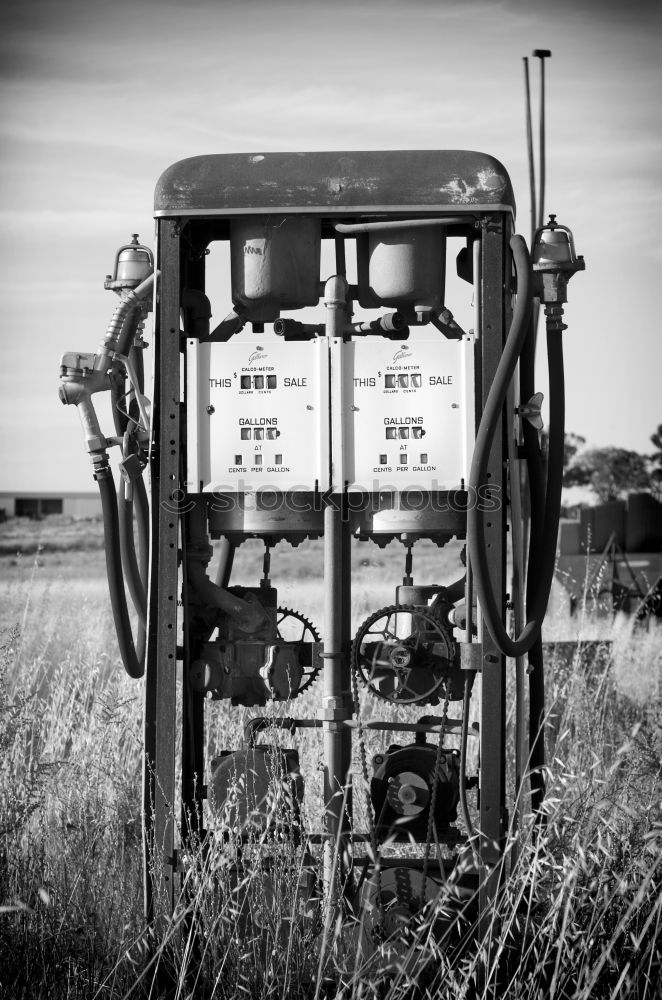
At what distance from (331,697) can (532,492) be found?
3.26 feet

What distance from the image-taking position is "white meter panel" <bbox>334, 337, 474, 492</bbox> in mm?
3791

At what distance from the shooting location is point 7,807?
394 cm

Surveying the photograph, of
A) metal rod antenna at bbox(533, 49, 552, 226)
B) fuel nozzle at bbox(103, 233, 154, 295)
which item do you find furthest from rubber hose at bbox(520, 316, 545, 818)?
metal rod antenna at bbox(533, 49, 552, 226)

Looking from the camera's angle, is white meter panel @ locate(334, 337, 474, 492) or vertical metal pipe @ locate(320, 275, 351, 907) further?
vertical metal pipe @ locate(320, 275, 351, 907)

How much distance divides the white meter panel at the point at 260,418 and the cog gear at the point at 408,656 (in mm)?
585

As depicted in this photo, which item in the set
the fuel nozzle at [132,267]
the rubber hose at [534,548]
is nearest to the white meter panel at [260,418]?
the fuel nozzle at [132,267]

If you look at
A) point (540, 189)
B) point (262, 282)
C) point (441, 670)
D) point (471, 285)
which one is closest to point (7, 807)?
point (441, 670)

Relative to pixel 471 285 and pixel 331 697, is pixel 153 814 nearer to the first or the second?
pixel 331 697

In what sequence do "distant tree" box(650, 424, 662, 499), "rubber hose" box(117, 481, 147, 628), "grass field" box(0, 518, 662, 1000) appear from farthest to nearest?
"distant tree" box(650, 424, 662, 499), "rubber hose" box(117, 481, 147, 628), "grass field" box(0, 518, 662, 1000)

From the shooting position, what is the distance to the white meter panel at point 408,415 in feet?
12.4

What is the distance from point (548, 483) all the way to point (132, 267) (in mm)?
1566

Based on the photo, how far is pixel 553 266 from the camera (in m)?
3.72

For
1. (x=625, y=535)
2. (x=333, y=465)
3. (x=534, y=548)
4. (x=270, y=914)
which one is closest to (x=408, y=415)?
(x=333, y=465)

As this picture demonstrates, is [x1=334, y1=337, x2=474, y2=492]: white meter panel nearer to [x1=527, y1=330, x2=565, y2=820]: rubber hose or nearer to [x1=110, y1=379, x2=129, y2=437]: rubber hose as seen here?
[x1=527, y1=330, x2=565, y2=820]: rubber hose
